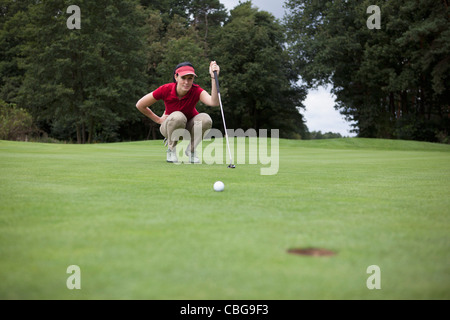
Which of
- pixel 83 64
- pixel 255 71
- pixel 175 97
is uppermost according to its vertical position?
pixel 255 71

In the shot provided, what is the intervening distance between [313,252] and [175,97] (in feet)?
23.9

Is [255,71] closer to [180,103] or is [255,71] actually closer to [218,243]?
[180,103]

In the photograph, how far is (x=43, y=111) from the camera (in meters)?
39.8

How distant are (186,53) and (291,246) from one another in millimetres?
41484

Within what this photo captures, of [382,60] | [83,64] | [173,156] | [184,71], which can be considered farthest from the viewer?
[83,64]

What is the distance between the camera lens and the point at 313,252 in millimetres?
2213

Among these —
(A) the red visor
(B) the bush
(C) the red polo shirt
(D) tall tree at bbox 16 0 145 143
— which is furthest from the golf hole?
(D) tall tree at bbox 16 0 145 143

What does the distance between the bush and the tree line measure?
571mm

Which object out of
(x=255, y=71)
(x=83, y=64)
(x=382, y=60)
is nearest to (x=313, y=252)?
(x=382, y=60)

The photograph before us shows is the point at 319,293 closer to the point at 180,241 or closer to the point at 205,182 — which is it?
the point at 180,241

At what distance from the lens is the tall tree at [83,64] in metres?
37.2

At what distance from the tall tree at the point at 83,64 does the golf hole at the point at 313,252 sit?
119 feet

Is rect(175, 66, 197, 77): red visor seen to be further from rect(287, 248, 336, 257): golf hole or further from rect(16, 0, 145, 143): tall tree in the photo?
rect(16, 0, 145, 143): tall tree

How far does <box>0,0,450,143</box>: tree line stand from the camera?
34.3m
